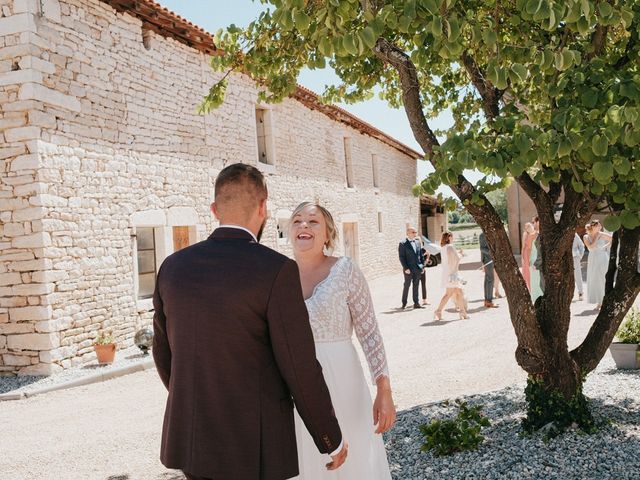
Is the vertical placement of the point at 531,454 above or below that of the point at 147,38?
below

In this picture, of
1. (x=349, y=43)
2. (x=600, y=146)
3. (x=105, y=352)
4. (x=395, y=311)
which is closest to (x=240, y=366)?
(x=349, y=43)

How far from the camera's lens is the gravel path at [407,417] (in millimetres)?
3596

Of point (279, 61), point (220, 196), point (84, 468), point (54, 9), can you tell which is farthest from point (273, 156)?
point (220, 196)

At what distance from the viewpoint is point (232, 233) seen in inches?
78.5

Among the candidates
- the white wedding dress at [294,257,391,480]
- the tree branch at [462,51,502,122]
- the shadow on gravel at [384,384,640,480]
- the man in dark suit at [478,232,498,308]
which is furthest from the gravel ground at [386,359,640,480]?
the man in dark suit at [478,232,498,308]

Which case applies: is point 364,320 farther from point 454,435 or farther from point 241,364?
point 454,435

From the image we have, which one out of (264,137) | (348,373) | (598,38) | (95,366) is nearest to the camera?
(348,373)

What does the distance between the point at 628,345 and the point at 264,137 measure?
33.6 feet

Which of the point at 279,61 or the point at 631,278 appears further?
the point at 279,61

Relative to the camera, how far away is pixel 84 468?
434cm

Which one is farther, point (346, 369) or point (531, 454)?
point (531, 454)

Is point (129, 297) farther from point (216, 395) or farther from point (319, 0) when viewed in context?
point (216, 395)

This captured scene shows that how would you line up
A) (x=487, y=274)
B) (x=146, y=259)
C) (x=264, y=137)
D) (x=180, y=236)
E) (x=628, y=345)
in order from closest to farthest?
(x=628, y=345) → (x=146, y=259) → (x=180, y=236) → (x=487, y=274) → (x=264, y=137)

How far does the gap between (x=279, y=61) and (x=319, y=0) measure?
1.67m
